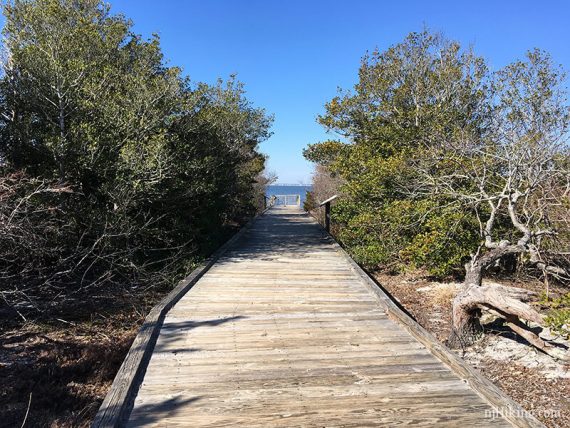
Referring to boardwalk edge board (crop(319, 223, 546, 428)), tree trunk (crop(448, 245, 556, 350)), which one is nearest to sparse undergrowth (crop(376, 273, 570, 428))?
tree trunk (crop(448, 245, 556, 350))

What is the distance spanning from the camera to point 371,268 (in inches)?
439

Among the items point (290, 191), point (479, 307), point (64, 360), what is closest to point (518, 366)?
point (479, 307)

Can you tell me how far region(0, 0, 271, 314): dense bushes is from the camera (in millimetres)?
7668

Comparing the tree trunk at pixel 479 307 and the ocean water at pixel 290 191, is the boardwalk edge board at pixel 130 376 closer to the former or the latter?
the tree trunk at pixel 479 307

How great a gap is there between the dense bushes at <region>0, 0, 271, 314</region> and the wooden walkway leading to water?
110 inches

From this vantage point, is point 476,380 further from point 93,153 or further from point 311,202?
point 311,202

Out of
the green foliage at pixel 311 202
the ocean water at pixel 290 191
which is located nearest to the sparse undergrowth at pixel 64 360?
the green foliage at pixel 311 202

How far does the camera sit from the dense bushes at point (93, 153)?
7668 mm

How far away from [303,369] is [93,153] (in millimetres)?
6197

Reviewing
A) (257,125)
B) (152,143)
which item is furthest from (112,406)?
(257,125)

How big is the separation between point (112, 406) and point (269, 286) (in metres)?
4.07

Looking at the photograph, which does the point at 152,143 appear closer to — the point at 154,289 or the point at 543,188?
the point at 154,289

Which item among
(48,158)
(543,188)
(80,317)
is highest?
(48,158)

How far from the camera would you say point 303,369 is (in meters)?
3.91
